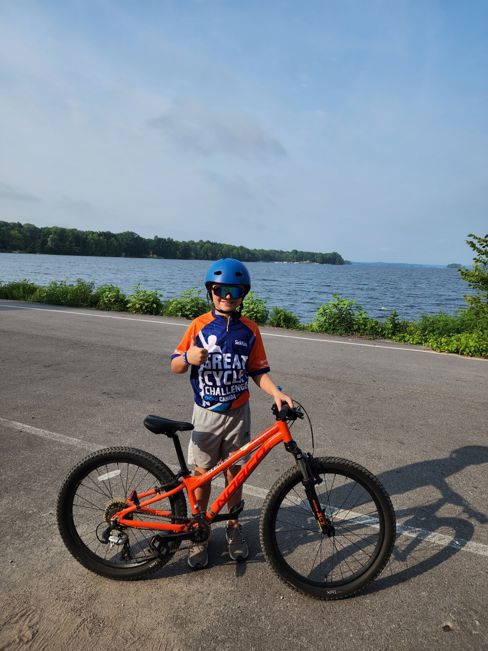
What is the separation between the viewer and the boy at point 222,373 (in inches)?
108

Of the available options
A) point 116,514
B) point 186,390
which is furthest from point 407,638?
point 186,390

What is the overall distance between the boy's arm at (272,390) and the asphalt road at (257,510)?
1.15 m

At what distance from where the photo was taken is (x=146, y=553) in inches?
115

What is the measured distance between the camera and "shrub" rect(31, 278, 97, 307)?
661 inches

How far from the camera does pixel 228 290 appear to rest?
2730 millimetres

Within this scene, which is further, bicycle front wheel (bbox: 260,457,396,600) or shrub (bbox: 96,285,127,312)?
shrub (bbox: 96,285,127,312)

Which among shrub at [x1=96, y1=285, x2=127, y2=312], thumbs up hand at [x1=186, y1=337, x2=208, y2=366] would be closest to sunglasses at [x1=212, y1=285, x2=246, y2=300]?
thumbs up hand at [x1=186, y1=337, x2=208, y2=366]

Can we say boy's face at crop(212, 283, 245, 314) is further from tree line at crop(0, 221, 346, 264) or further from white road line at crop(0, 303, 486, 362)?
tree line at crop(0, 221, 346, 264)

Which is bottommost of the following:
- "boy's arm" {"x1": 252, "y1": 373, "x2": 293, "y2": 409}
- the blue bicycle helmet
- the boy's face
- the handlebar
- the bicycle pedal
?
the bicycle pedal

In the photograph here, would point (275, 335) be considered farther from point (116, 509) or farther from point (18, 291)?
point (18, 291)

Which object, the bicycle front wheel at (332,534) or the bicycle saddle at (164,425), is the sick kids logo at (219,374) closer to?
the bicycle saddle at (164,425)

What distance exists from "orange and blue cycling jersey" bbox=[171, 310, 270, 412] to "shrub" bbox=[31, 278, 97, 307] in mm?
15104

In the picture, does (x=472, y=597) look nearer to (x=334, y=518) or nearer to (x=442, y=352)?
(x=334, y=518)

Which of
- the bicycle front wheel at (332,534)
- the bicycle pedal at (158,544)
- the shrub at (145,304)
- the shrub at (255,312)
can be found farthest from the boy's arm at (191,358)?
the shrub at (145,304)
